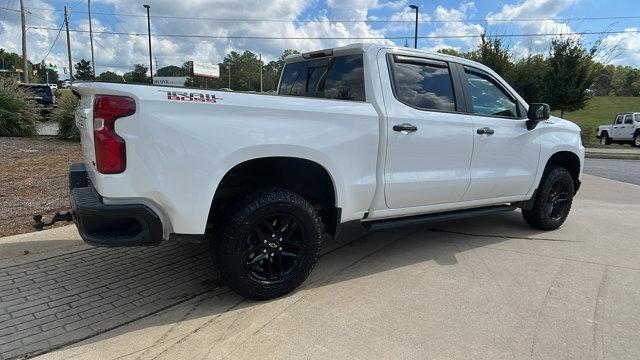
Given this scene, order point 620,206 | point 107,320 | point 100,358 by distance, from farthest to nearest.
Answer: point 620,206
point 107,320
point 100,358

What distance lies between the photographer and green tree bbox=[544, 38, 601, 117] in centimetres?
2348

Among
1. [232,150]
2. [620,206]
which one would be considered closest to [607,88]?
[620,206]

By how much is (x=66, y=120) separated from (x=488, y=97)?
12.5 meters

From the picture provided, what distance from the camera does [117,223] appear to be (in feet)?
10.0

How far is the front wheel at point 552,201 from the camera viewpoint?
552cm

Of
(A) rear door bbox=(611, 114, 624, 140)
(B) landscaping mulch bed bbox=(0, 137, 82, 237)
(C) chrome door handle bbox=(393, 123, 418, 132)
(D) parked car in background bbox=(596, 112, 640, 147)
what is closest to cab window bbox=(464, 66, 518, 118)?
(C) chrome door handle bbox=(393, 123, 418, 132)

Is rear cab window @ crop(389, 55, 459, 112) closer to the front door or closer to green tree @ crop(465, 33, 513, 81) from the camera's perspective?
the front door

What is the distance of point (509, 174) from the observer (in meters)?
4.99

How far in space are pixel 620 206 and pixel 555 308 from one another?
16.3ft

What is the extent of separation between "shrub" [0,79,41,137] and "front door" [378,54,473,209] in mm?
13651

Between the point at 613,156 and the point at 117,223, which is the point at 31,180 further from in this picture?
the point at 613,156

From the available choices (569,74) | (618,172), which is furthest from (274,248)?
(569,74)

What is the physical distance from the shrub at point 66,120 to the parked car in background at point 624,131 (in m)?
26.2

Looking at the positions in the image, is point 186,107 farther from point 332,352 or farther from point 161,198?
point 332,352
